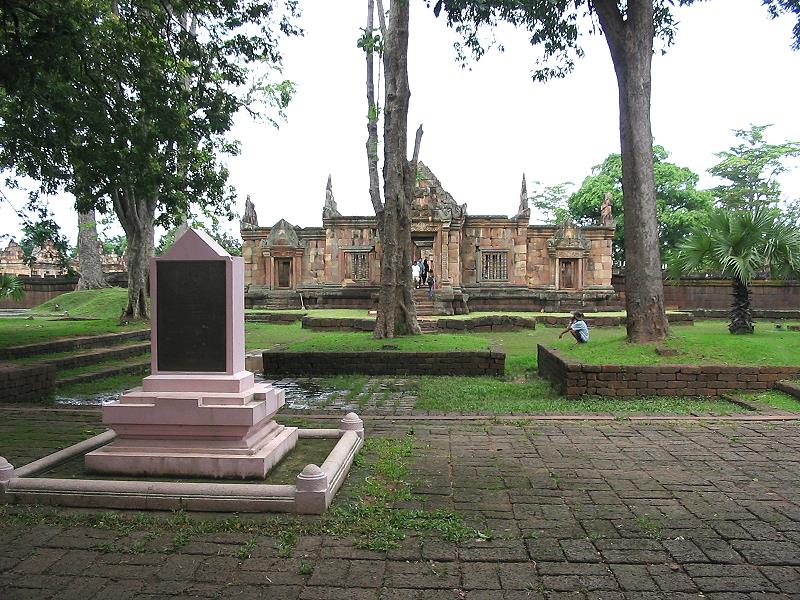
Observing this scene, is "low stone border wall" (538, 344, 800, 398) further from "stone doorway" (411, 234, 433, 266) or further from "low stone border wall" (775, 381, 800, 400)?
"stone doorway" (411, 234, 433, 266)

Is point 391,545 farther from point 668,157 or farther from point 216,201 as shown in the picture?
point 668,157

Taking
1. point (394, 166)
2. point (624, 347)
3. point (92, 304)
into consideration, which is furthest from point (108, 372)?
point (92, 304)

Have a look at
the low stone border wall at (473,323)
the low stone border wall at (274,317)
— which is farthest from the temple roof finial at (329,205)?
the low stone border wall at (473,323)

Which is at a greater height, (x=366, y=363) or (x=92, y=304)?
(x=92, y=304)

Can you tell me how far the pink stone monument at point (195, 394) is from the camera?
4293mm

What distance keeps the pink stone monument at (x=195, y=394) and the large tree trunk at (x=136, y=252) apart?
14522 mm

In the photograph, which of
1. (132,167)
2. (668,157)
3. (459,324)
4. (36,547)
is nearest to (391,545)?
(36,547)

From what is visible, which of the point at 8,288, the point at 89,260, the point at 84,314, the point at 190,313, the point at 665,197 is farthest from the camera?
the point at 665,197

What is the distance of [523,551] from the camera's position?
3.31 m

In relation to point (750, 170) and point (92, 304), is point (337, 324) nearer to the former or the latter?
point (92, 304)

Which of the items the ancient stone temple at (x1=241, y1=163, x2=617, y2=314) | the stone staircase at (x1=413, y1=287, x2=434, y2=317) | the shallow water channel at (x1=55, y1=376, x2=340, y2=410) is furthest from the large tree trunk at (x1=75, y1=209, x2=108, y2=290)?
the shallow water channel at (x1=55, y1=376, x2=340, y2=410)

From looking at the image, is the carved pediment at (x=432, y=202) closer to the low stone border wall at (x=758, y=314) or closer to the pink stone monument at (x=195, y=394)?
the low stone border wall at (x=758, y=314)

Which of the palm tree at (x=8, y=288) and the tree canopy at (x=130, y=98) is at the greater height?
the tree canopy at (x=130, y=98)

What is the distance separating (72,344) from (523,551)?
11519 mm
